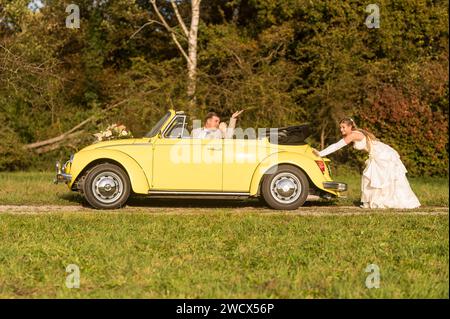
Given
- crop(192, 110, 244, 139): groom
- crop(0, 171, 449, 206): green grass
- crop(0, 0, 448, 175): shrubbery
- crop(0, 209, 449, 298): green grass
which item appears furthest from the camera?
crop(0, 0, 448, 175): shrubbery

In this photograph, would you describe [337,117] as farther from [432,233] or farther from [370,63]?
[432,233]

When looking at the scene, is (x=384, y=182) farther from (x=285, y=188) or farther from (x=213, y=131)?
(x=213, y=131)

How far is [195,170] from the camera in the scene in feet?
40.9

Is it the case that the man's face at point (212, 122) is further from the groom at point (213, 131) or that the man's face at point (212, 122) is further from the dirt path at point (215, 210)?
the dirt path at point (215, 210)

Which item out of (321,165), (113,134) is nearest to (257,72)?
(113,134)

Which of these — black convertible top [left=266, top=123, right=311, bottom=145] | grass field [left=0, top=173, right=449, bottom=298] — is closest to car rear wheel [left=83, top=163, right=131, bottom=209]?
grass field [left=0, top=173, right=449, bottom=298]

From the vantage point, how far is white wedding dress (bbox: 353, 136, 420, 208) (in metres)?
13.1

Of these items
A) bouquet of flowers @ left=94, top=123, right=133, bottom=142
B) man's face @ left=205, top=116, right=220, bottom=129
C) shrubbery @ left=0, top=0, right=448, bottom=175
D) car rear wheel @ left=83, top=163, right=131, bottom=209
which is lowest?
car rear wheel @ left=83, top=163, right=131, bottom=209

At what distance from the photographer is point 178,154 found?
1247 cm

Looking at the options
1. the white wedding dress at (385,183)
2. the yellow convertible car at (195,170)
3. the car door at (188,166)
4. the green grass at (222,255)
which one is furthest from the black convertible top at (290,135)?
the green grass at (222,255)

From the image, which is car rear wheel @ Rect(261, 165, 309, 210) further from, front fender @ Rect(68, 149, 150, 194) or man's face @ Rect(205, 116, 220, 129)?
front fender @ Rect(68, 149, 150, 194)

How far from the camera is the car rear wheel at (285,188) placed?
41.1 ft

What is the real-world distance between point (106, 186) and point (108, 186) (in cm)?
3

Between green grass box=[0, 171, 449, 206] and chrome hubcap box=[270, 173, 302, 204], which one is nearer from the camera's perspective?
chrome hubcap box=[270, 173, 302, 204]
